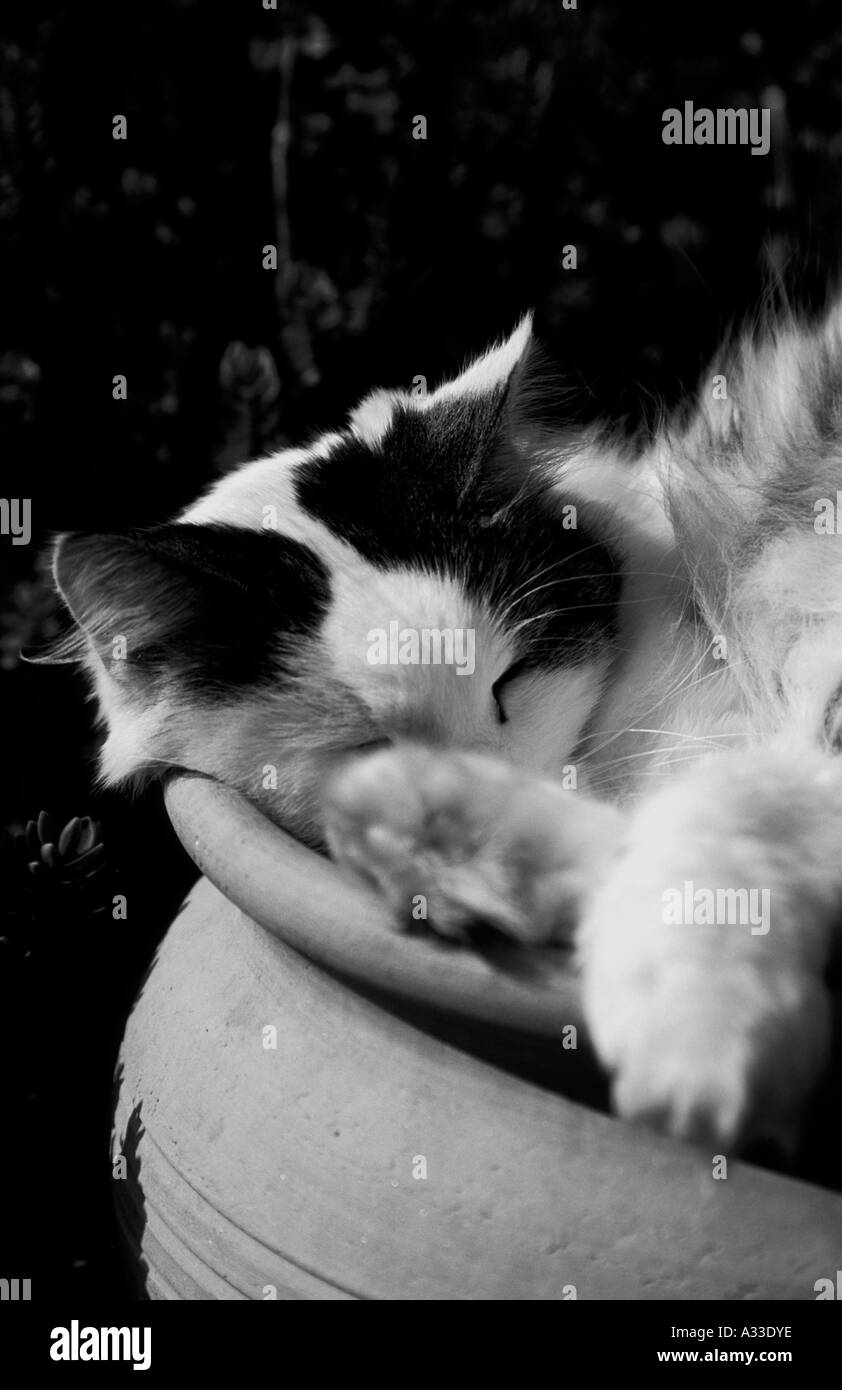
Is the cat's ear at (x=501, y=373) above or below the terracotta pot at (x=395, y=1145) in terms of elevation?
above

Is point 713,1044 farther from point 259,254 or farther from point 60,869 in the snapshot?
point 259,254

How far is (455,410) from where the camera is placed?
3.61 ft

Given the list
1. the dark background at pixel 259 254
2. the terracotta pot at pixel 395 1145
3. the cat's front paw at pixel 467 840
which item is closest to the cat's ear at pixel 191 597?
the terracotta pot at pixel 395 1145

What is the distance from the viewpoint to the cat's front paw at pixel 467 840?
0.69 m

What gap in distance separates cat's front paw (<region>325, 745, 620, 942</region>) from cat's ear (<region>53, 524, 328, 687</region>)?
0.26 m

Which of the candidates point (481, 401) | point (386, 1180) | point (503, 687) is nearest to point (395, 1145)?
point (386, 1180)

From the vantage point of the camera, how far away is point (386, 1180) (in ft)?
2.53

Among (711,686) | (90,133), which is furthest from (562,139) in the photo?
(711,686)

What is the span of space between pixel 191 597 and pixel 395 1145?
1.47 feet

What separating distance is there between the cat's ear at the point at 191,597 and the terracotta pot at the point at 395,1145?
5.6 inches

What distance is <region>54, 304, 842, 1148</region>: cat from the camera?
0.72 m

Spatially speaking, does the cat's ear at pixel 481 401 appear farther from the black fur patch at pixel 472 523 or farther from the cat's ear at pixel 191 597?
the cat's ear at pixel 191 597

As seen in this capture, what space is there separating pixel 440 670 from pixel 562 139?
1.42m

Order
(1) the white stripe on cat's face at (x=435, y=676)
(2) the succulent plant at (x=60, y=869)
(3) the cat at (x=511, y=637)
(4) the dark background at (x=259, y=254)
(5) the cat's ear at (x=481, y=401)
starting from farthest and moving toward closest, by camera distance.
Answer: (4) the dark background at (x=259, y=254)
(2) the succulent plant at (x=60, y=869)
(5) the cat's ear at (x=481, y=401)
(1) the white stripe on cat's face at (x=435, y=676)
(3) the cat at (x=511, y=637)
